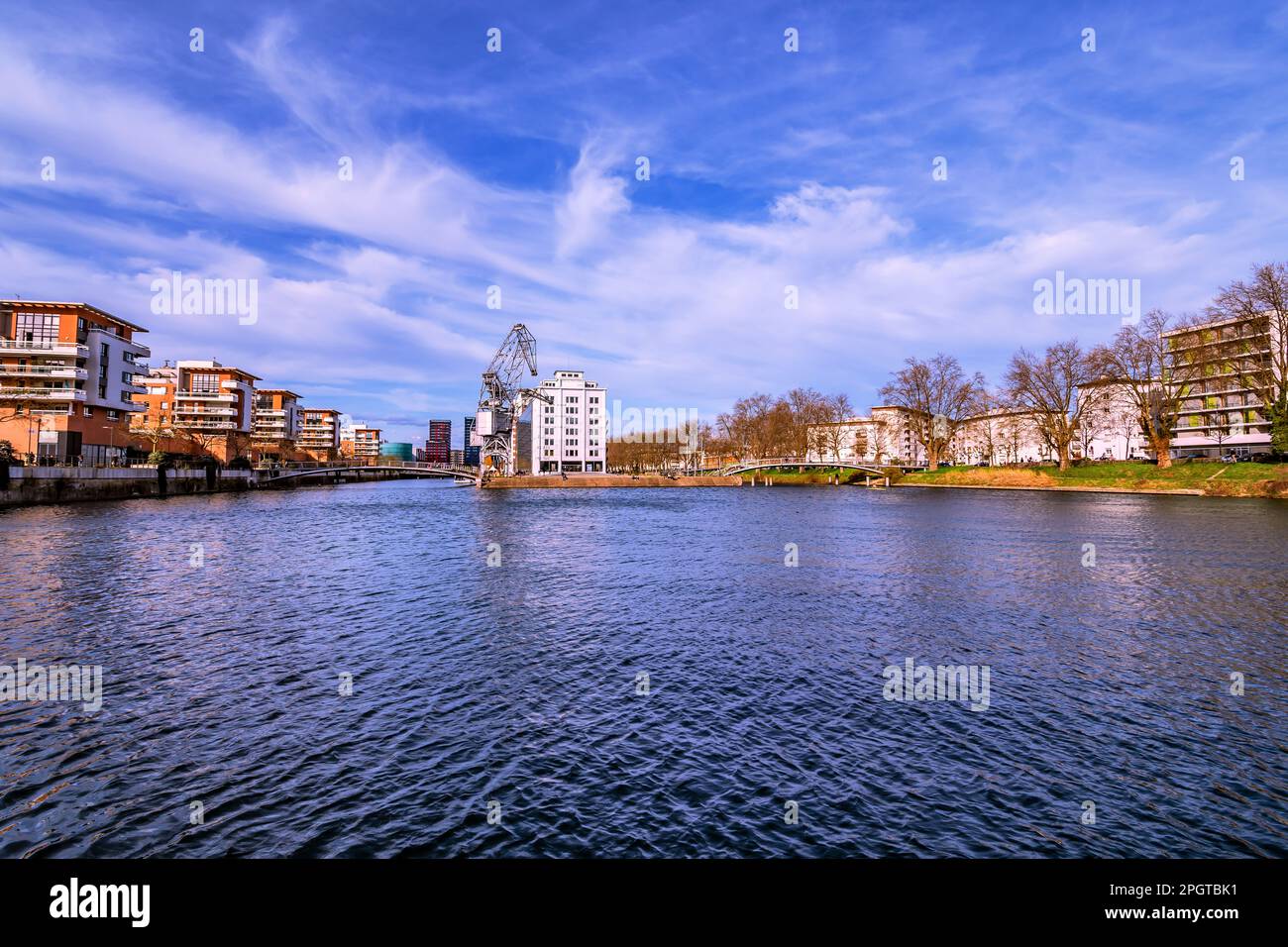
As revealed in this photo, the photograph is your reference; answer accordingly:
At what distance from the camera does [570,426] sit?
189 metres

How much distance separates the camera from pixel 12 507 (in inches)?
2507

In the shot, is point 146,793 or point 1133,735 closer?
point 146,793

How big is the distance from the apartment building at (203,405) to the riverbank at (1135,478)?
15724cm

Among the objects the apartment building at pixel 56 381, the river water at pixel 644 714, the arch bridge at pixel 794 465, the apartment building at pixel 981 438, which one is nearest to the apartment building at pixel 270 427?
the apartment building at pixel 56 381

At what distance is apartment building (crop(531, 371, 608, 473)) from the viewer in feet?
616

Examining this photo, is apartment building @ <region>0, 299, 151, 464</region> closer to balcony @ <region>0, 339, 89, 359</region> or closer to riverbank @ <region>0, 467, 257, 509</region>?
balcony @ <region>0, 339, 89, 359</region>

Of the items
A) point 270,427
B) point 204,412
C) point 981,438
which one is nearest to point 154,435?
point 204,412

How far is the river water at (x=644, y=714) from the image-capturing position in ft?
30.2

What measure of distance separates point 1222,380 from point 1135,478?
18035mm

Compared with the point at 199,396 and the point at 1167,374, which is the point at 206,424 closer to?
the point at 199,396

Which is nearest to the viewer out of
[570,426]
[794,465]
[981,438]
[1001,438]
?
[1001,438]
